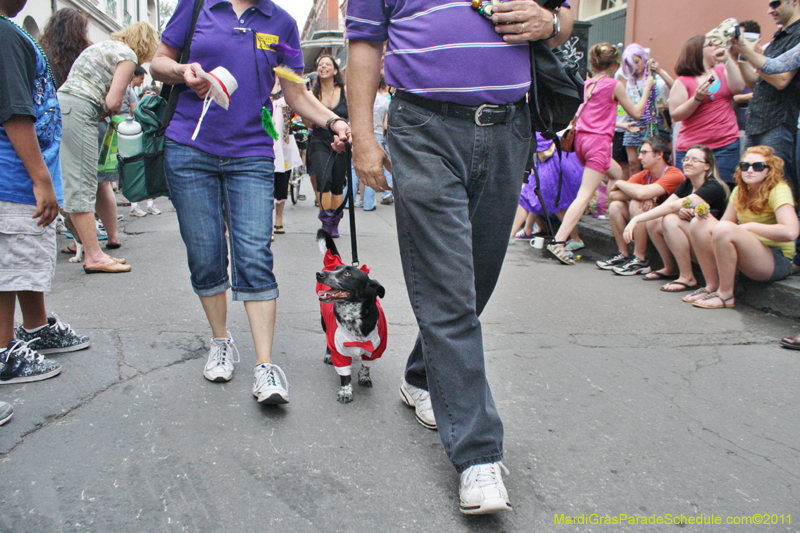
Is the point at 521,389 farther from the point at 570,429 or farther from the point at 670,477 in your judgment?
the point at 670,477

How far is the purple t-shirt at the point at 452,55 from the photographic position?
192cm

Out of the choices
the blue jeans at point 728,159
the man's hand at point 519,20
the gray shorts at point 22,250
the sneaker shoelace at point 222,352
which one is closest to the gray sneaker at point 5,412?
the gray shorts at point 22,250

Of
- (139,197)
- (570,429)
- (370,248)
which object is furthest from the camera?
(370,248)

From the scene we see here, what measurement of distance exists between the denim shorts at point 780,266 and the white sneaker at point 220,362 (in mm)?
4086

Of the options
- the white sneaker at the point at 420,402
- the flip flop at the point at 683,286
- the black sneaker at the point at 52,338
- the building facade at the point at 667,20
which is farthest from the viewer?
the building facade at the point at 667,20

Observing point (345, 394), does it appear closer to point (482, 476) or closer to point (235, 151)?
point (482, 476)

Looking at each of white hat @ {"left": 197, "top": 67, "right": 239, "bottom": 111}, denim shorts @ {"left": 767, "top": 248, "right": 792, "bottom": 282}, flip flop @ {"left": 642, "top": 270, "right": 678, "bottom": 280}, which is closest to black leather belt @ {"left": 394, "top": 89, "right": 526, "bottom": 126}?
white hat @ {"left": 197, "top": 67, "right": 239, "bottom": 111}

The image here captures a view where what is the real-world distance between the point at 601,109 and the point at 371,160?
4.99 metres

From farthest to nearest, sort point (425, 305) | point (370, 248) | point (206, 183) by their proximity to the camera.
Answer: point (370, 248), point (206, 183), point (425, 305)

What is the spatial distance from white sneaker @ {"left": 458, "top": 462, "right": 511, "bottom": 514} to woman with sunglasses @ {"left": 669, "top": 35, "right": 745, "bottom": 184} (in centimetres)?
502

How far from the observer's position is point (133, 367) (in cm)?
304

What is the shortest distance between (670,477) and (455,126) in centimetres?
155

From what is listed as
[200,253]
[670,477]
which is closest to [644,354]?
[670,477]

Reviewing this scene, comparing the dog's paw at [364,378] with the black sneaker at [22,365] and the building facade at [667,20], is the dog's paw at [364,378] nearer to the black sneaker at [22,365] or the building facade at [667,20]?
the black sneaker at [22,365]
